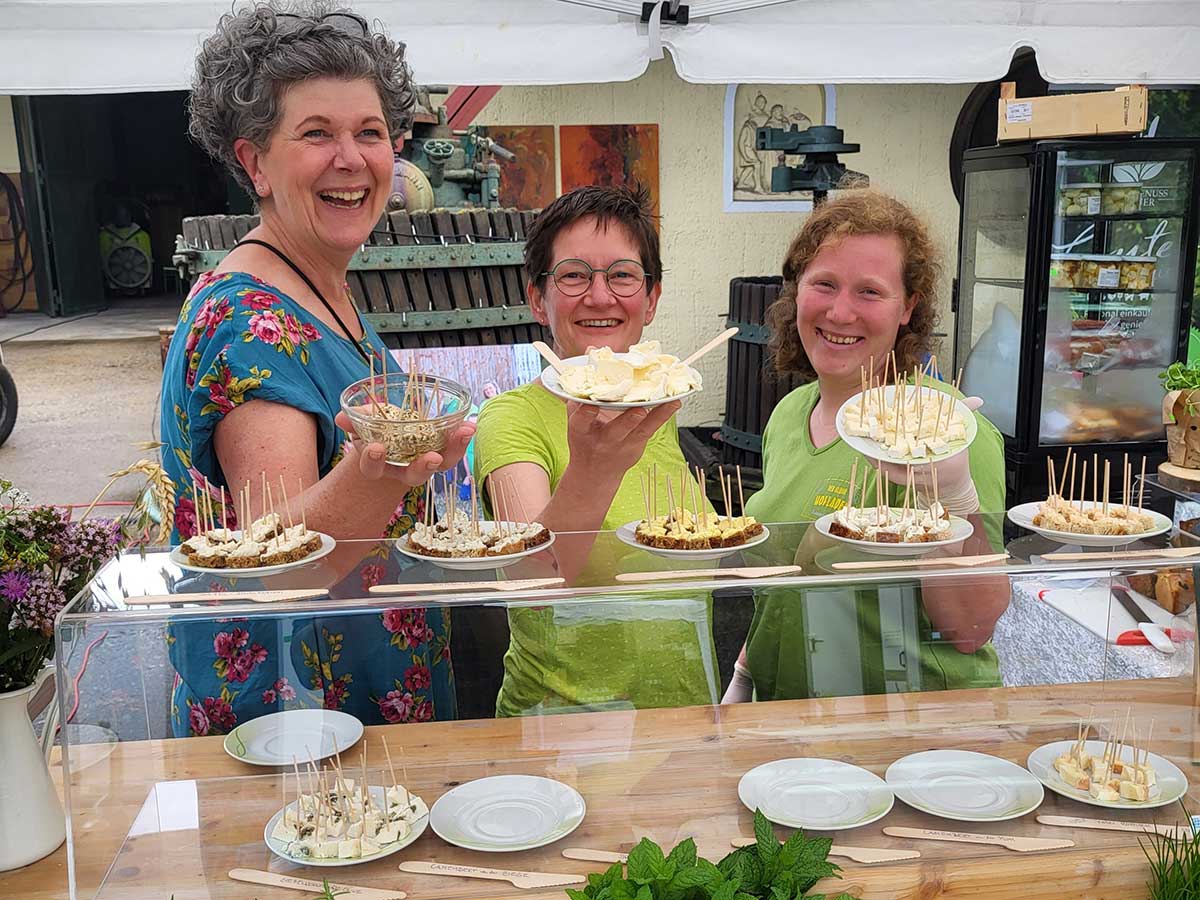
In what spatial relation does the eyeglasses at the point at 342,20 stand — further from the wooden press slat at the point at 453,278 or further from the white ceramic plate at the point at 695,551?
the wooden press slat at the point at 453,278

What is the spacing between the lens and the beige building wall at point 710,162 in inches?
310

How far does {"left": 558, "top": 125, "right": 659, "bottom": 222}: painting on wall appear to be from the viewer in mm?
7918

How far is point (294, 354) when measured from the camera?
74.1 inches

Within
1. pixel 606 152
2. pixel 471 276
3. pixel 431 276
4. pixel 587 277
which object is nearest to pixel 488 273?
pixel 471 276

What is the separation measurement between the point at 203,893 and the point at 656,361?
1.11 meters

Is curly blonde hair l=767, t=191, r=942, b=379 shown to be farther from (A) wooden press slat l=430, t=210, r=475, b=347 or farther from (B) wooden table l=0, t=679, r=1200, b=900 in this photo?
(A) wooden press slat l=430, t=210, r=475, b=347

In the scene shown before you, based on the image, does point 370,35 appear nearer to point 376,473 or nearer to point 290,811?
point 376,473

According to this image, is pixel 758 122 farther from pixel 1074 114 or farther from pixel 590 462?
pixel 590 462

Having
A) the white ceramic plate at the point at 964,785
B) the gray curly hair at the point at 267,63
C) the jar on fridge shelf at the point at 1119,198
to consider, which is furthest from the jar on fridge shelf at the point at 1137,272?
the gray curly hair at the point at 267,63

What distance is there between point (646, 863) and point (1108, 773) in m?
0.89

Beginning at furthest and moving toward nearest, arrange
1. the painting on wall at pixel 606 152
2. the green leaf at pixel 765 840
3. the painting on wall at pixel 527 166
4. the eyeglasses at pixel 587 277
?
the painting on wall at pixel 606 152, the painting on wall at pixel 527 166, the eyeglasses at pixel 587 277, the green leaf at pixel 765 840

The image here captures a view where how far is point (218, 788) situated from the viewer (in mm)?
1729

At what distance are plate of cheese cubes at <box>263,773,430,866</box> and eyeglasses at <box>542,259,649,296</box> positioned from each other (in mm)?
1143

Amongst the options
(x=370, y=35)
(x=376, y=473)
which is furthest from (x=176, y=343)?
(x=370, y=35)
